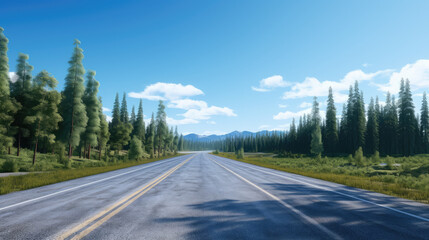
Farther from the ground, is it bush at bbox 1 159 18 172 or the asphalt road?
the asphalt road

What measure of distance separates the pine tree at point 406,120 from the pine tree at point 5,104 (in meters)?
81.7

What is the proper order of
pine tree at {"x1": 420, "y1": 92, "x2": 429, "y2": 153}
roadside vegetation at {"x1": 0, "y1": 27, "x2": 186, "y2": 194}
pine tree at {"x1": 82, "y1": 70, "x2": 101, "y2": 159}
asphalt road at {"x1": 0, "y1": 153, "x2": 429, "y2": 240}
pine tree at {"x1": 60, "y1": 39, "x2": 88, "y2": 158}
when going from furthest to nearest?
pine tree at {"x1": 420, "y1": 92, "x2": 429, "y2": 153} < pine tree at {"x1": 82, "y1": 70, "x2": 101, "y2": 159} < pine tree at {"x1": 60, "y1": 39, "x2": 88, "y2": 158} < roadside vegetation at {"x1": 0, "y1": 27, "x2": 186, "y2": 194} < asphalt road at {"x1": 0, "y1": 153, "x2": 429, "y2": 240}

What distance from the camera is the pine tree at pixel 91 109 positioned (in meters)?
39.7

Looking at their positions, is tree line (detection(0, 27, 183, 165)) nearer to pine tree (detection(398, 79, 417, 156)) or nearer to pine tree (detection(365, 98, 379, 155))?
pine tree (detection(365, 98, 379, 155))

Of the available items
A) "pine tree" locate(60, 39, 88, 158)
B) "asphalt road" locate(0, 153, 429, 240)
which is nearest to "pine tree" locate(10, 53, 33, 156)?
"pine tree" locate(60, 39, 88, 158)

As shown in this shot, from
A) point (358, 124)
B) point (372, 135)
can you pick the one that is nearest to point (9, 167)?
point (358, 124)

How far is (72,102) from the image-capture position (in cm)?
3416

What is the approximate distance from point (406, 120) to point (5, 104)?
82475mm

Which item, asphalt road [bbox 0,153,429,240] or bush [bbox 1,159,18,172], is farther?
bush [bbox 1,159,18,172]

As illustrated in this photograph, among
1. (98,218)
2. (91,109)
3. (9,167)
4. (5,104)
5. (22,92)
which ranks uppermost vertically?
(22,92)

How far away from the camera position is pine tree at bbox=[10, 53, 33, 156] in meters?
36.2

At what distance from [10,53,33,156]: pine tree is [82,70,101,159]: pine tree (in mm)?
8044

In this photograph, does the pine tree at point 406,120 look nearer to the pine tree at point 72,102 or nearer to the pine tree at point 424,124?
the pine tree at point 424,124

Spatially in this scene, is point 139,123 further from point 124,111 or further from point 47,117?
point 47,117
